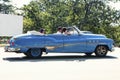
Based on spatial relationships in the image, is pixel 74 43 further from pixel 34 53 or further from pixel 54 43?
pixel 34 53

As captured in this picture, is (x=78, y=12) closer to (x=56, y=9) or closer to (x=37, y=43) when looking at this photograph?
(x=56, y=9)

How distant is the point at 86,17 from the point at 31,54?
39.4 meters

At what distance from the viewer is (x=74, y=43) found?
48.9 feet

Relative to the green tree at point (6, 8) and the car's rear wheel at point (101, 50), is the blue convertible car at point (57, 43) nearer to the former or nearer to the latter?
the car's rear wheel at point (101, 50)

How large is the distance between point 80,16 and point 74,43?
39.3m

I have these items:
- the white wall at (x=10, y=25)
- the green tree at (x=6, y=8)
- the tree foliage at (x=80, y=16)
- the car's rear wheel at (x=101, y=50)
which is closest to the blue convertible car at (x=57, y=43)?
the car's rear wheel at (x=101, y=50)

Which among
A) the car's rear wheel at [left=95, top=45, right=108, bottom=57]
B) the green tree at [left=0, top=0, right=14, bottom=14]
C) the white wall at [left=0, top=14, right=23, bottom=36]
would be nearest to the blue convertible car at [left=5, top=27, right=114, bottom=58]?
the car's rear wheel at [left=95, top=45, right=108, bottom=57]

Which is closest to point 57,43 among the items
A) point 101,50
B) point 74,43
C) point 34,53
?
point 74,43

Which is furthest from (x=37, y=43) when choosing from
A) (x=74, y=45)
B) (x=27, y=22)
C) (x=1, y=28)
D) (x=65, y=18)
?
(x=27, y=22)

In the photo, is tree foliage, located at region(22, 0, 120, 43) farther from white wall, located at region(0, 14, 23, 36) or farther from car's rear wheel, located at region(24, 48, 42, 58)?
car's rear wheel, located at region(24, 48, 42, 58)

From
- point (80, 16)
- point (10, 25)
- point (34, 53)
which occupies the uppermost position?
point (80, 16)

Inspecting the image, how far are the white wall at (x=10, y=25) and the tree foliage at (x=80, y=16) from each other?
16741 mm

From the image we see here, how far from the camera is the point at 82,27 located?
174ft

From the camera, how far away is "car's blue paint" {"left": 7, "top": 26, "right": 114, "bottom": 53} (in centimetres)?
1405
